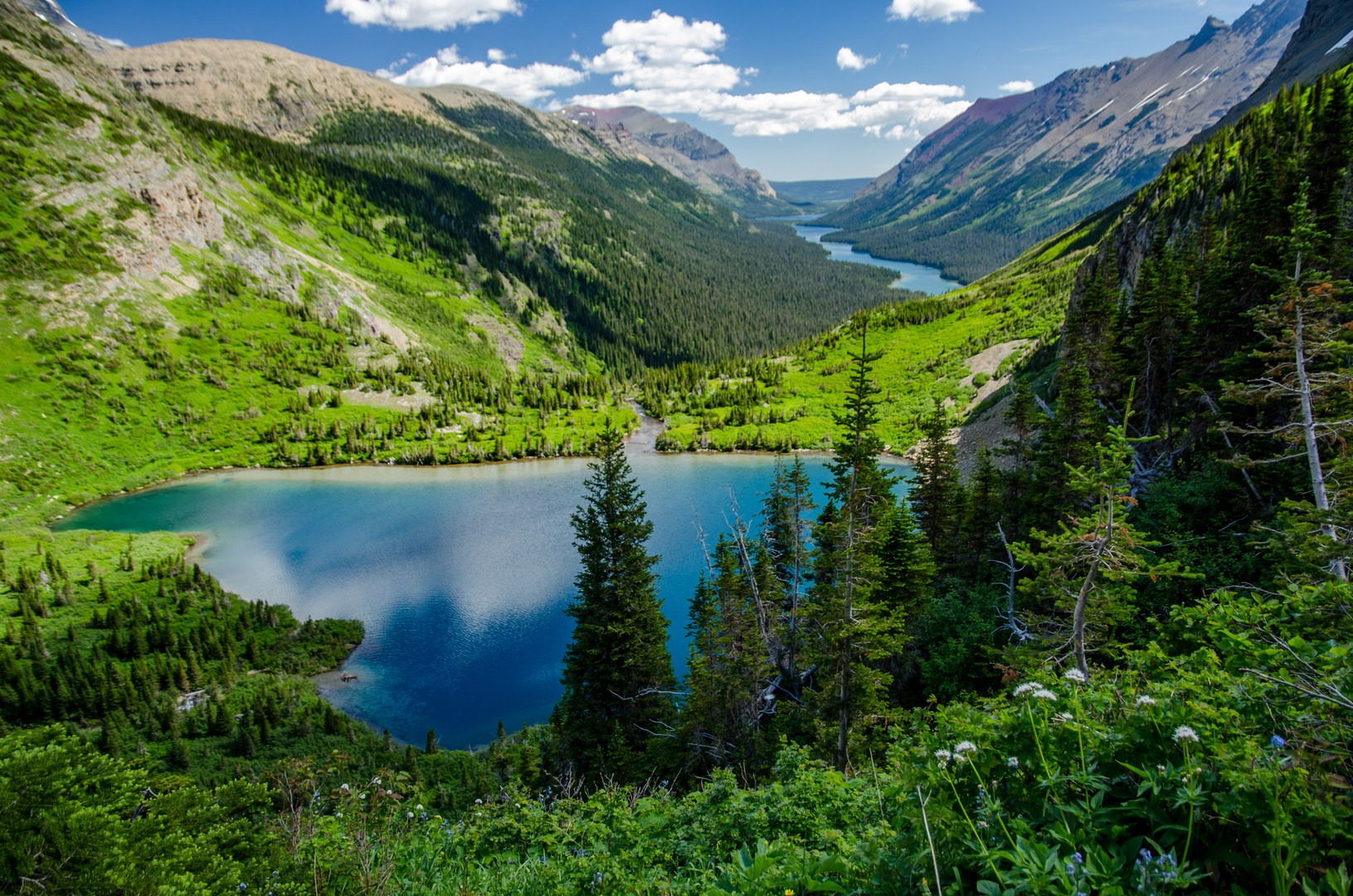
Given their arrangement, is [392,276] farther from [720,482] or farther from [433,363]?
[720,482]

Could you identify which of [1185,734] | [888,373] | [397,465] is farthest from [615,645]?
[888,373]

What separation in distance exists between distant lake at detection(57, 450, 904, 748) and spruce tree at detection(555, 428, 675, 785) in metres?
6.11

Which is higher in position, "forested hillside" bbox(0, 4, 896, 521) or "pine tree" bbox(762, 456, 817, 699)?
"forested hillside" bbox(0, 4, 896, 521)

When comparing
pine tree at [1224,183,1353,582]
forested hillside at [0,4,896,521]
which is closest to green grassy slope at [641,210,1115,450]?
forested hillside at [0,4,896,521]

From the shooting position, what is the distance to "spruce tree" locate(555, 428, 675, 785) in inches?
861

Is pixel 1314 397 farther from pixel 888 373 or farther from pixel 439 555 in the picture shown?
pixel 888 373

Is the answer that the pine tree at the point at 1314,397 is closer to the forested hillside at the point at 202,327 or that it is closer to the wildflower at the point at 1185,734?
the wildflower at the point at 1185,734

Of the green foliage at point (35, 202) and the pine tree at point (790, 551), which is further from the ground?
the green foliage at point (35, 202)

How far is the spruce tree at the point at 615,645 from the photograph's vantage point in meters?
21.9

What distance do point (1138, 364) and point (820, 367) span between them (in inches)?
3300

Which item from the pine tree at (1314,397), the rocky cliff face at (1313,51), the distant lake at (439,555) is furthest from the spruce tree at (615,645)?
the rocky cliff face at (1313,51)

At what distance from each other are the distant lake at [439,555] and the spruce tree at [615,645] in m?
6.11

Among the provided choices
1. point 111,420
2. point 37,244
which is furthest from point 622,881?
point 37,244

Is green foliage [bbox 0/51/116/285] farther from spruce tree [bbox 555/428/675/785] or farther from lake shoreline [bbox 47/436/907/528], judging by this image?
spruce tree [bbox 555/428/675/785]
